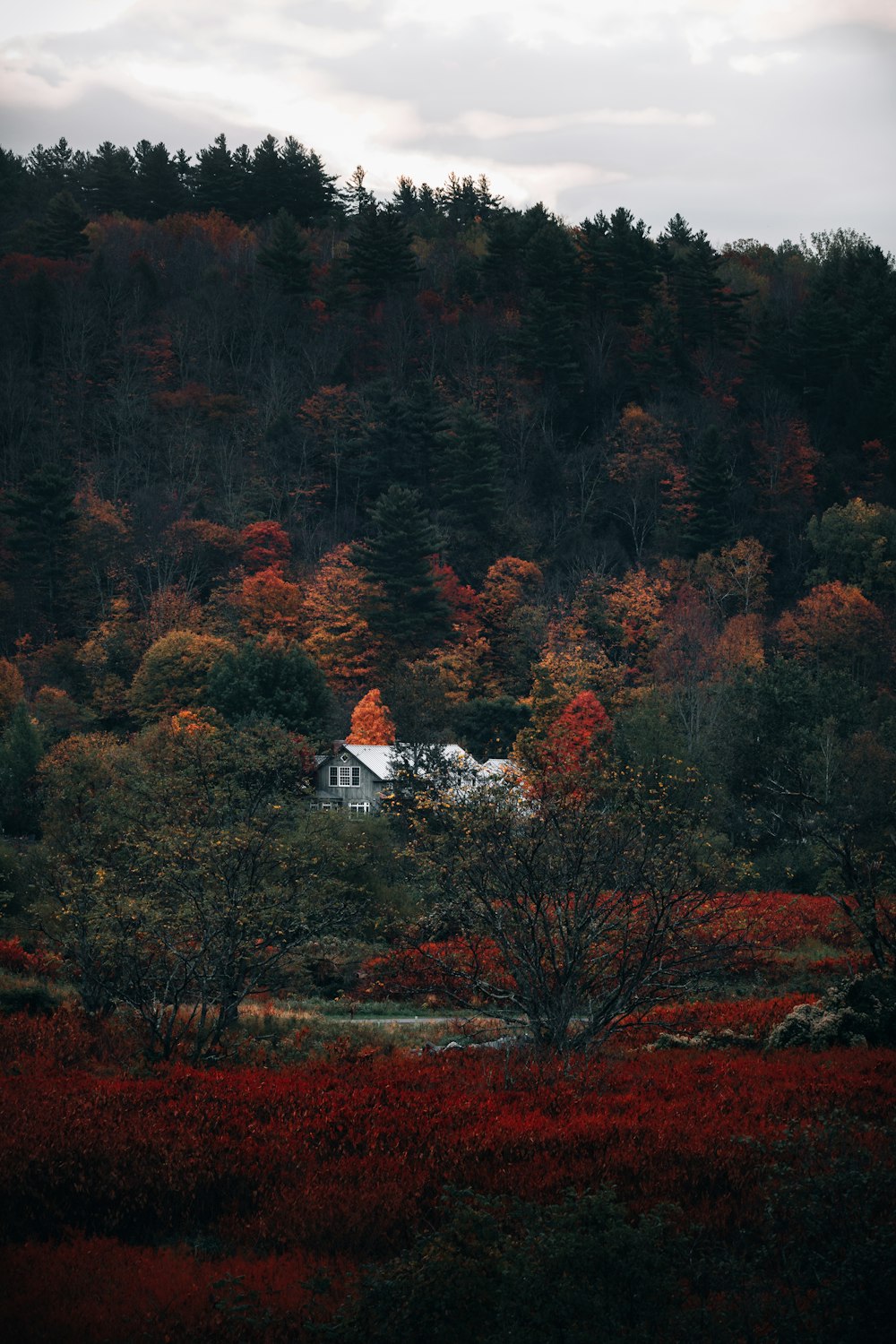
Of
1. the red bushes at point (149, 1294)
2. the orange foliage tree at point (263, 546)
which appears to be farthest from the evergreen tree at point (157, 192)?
the red bushes at point (149, 1294)

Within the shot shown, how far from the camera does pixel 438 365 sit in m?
102

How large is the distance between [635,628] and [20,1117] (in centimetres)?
6778

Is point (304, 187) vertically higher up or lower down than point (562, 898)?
higher up

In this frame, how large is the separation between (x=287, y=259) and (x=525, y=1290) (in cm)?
10382

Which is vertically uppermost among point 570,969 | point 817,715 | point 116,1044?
point 817,715

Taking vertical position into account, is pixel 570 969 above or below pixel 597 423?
below

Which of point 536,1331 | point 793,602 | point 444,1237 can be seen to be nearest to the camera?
point 536,1331

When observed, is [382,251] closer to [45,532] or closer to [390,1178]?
[45,532]

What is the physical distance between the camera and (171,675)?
221ft

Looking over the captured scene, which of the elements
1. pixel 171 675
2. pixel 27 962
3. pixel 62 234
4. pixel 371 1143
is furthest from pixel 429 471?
pixel 371 1143

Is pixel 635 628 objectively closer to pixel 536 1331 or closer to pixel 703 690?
pixel 703 690

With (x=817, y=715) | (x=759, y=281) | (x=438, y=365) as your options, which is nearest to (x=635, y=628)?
(x=817, y=715)

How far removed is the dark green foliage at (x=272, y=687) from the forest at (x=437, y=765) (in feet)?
0.91

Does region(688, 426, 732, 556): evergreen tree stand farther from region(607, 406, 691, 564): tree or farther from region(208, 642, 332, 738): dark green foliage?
region(208, 642, 332, 738): dark green foliage
